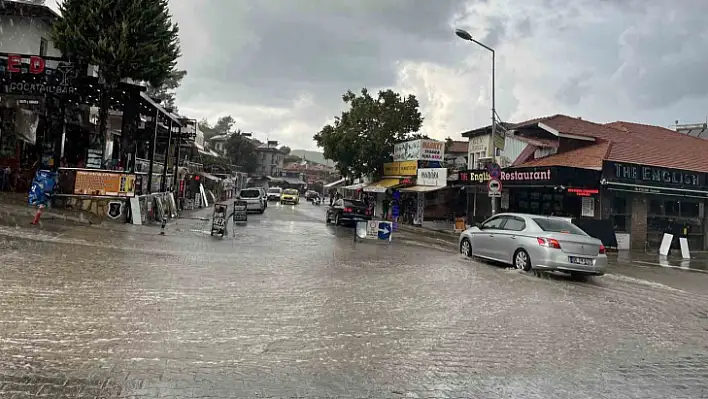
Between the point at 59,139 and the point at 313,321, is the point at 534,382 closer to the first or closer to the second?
the point at 313,321

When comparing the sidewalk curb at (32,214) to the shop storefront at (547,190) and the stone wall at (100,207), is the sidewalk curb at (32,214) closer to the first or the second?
the stone wall at (100,207)

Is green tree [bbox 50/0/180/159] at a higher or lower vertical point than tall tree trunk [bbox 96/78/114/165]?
higher

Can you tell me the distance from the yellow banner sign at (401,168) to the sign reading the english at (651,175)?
1403 cm

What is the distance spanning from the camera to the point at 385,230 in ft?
65.0

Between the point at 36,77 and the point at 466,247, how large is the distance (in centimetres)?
1824

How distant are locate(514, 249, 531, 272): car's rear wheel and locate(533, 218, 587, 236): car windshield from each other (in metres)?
0.79

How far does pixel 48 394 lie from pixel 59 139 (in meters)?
20.9

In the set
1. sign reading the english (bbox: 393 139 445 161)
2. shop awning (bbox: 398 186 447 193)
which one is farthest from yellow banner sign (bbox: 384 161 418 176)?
shop awning (bbox: 398 186 447 193)

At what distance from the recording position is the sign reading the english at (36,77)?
19.8m

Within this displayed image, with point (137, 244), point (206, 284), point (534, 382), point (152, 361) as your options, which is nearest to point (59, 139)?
point (137, 244)

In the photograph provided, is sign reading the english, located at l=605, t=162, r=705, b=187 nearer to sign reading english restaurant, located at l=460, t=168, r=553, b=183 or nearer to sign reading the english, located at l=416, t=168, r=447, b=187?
sign reading english restaurant, located at l=460, t=168, r=553, b=183

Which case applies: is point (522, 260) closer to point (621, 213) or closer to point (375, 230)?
point (375, 230)

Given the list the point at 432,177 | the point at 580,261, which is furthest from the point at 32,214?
the point at 432,177

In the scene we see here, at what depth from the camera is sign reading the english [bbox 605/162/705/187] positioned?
67.3 feet
